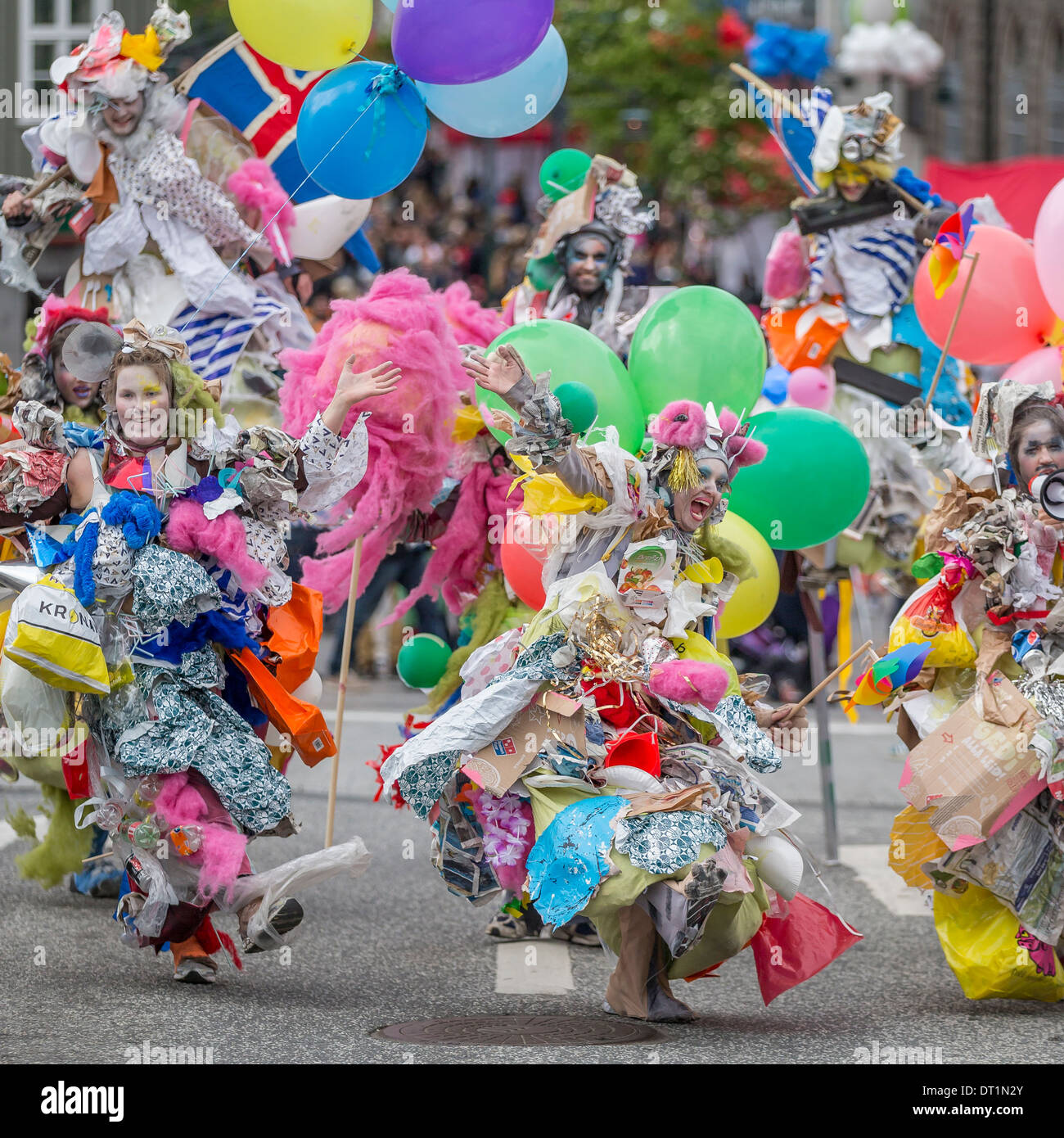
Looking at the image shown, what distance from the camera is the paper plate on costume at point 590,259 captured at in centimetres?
643

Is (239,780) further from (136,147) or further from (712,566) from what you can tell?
(136,147)

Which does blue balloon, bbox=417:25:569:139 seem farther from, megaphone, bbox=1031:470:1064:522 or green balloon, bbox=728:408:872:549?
megaphone, bbox=1031:470:1064:522

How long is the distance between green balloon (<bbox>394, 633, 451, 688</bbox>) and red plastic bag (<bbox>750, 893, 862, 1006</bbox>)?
1.49m

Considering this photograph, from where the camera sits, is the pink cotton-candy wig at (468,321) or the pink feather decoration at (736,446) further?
the pink cotton-candy wig at (468,321)

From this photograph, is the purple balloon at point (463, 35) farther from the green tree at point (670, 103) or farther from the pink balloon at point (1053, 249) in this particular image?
the green tree at point (670, 103)

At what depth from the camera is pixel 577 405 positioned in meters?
4.54

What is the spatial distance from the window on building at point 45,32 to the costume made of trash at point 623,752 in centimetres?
1192

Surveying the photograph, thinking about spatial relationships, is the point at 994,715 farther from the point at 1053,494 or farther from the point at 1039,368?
the point at 1039,368

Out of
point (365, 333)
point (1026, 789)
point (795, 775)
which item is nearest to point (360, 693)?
point (795, 775)

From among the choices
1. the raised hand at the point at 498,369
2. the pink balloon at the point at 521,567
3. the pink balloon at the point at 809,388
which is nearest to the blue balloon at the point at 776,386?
the pink balloon at the point at 809,388

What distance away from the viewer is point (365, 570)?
6016mm

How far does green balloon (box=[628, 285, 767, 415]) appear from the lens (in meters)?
5.19

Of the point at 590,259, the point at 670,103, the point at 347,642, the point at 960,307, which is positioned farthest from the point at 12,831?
the point at 670,103

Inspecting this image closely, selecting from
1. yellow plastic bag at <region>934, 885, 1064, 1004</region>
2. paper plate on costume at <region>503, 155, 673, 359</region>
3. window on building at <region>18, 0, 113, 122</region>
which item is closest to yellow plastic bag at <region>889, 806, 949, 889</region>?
yellow plastic bag at <region>934, 885, 1064, 1004</region>
